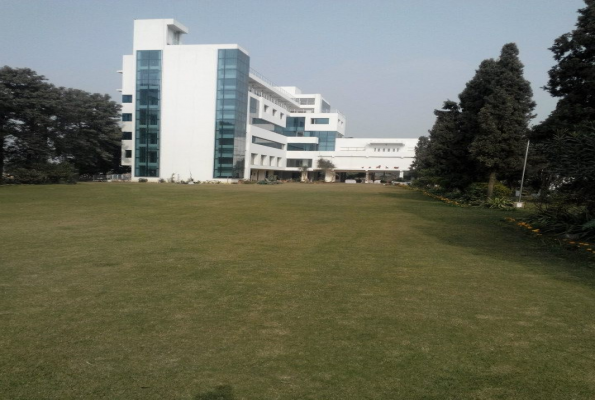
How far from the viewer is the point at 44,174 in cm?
3922

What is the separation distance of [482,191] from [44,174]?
3760 centimetres

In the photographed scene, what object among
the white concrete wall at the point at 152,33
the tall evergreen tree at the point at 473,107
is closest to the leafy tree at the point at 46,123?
the white concrete wall at the point at 152,33

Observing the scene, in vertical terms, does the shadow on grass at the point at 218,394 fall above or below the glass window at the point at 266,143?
below

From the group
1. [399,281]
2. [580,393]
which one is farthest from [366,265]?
[580,393]

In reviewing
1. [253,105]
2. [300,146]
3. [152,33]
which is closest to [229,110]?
[253,105]

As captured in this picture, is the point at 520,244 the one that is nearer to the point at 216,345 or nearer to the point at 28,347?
the point at 216,345

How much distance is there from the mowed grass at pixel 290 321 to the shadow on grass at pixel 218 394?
13mm

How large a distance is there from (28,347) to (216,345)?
5.35 ft

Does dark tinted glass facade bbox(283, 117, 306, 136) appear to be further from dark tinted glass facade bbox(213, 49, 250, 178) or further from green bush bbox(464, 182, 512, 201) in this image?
green bush bbox(464, 182, 512, 201)

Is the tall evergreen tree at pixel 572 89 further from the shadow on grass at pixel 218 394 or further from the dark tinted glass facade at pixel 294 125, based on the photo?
the dark tinted glass facade at pixel 294 125

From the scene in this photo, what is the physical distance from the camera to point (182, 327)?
13.8 feet

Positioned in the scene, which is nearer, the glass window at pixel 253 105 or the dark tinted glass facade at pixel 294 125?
the glass window at pixel 253 105

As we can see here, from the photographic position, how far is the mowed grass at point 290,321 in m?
3.15

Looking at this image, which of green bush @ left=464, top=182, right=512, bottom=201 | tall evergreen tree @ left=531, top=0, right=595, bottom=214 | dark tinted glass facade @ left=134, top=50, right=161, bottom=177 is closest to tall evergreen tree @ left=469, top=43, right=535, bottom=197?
green bush @ left=464, top=182, right=512, bottom=201
